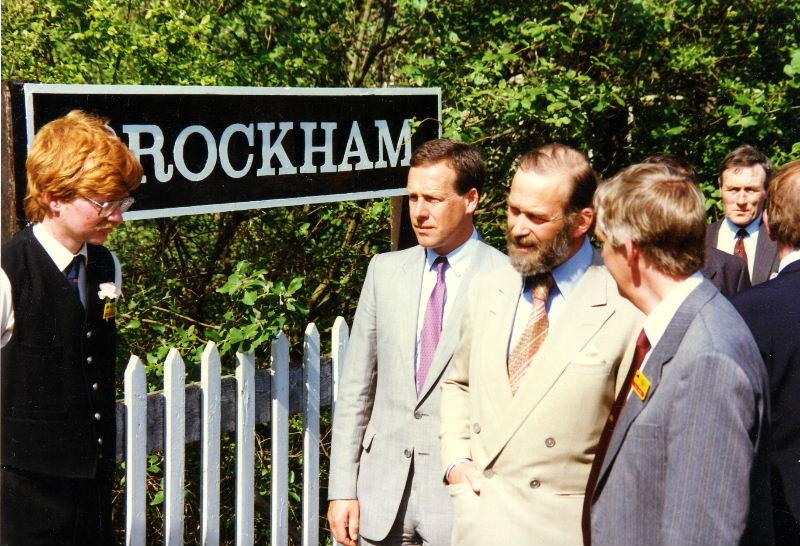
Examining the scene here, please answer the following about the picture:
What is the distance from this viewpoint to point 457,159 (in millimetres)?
3648

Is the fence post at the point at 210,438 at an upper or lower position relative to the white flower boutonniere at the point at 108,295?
lower

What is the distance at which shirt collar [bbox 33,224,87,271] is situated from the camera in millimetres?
2878

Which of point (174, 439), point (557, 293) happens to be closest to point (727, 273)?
point (557, 293)

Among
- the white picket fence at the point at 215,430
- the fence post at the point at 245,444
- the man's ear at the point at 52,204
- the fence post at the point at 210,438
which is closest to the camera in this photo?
the man's ear at the point at 52,204

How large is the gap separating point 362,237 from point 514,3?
188cm

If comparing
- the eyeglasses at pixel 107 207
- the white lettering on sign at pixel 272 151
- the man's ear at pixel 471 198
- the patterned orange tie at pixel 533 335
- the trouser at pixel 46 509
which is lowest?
the trouser at pixel 46 509

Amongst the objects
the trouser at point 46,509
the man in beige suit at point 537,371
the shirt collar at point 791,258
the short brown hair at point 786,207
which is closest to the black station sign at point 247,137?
the trouser at point 46,509

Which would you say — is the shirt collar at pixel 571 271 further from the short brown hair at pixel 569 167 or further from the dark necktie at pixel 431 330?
the dark necktie at pixel 431 330

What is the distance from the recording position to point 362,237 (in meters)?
6.61

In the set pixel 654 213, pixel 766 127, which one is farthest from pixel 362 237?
pixel 654 213

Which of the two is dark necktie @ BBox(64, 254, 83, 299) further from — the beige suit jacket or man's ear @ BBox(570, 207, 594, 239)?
man's ear @ BBox(570, 207, 594, 239)

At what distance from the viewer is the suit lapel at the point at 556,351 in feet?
9.05

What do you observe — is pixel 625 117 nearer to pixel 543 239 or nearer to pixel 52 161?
pixel 543 239

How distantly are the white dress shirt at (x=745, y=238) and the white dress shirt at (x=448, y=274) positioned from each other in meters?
2.71
